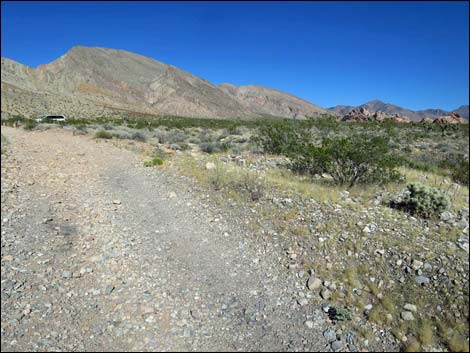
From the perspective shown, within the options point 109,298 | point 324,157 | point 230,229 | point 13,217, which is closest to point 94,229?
point 13,217

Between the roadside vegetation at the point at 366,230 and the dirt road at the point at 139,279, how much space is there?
532 mm

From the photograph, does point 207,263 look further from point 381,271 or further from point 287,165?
point 287,165

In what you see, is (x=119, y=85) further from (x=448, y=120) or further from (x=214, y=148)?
(x=214, y=148)

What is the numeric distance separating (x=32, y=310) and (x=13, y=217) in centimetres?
310

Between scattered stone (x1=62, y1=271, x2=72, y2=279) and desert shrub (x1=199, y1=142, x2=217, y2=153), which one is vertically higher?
desert shrub (x1=199, y1=142, x2=217, y2=153)

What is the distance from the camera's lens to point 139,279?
4.92m

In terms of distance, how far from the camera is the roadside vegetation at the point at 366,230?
13.9 feet

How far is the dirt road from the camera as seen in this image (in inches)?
153

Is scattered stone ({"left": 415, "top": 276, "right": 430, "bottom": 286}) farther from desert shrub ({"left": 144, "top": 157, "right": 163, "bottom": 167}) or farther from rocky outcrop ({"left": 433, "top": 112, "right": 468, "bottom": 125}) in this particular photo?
rocky outcrop ({"left": 433, "top": 112, "right": 468, "bottom": 125})

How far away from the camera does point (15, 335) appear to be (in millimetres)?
3760

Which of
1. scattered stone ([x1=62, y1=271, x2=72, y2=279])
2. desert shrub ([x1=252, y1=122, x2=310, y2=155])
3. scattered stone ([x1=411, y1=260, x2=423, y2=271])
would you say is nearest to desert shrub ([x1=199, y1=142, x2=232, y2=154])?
desert shrub ([x1=252, y1=122, x2=310, y2=155])

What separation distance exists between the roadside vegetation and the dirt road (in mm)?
532

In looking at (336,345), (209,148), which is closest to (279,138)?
(209,148)

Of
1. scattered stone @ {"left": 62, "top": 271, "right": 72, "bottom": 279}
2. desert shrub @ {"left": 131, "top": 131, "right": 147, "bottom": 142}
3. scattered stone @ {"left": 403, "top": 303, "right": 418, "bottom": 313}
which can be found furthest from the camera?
desert shrub @ {"left": 131, "top": 131, "right": 147, "bottom": 142}
